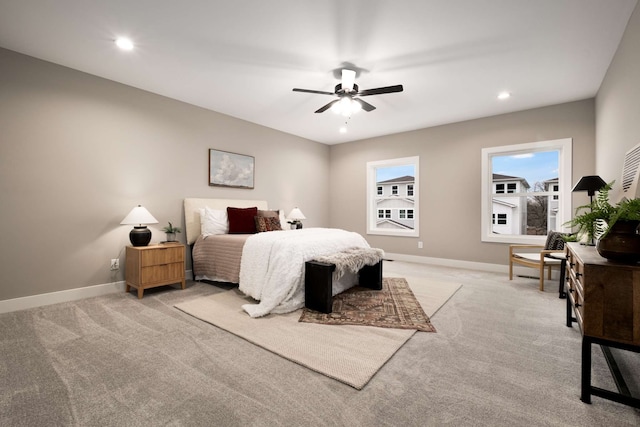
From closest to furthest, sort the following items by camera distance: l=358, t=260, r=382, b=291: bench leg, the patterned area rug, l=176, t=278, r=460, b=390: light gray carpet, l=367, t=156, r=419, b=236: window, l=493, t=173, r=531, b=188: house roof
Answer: l=176, t=278, r=460, b=390: light gray carpet < the patterned area rug < l=358, t=260, r=382, b=291: bench leg < l=493, t=173, r=531, b=188: house roof < l=367, t=156, r=419, b=236: window

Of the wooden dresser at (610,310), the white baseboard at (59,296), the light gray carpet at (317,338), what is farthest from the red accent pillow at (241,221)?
the wooden dresser at (610,310)

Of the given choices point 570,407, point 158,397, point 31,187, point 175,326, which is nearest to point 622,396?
point 570,407

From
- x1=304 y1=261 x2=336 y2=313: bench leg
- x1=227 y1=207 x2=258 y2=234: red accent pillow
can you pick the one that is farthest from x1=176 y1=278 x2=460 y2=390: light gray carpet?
x1=227 y1=207 x2=258 y2=234: red accent pillow

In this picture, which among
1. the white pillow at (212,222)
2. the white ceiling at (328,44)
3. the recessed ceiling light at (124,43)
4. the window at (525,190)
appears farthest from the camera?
the window at (525,190)

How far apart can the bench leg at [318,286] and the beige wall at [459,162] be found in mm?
3381

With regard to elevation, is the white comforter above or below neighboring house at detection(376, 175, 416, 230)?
below

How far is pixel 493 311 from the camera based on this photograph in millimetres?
2936

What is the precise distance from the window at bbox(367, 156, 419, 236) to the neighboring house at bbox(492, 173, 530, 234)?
1.34 m

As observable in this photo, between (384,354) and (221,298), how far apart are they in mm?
2054

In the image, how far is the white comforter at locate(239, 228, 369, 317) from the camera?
112 inches

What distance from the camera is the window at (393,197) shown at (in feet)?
19.2

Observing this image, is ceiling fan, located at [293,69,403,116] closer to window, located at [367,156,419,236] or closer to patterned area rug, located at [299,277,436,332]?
patterned area rug, located at [299,277,436,332]

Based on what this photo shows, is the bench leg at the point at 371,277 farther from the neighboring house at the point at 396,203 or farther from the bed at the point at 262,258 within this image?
the neighboring house at the point at 396,203

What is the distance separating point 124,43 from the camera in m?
2.76
